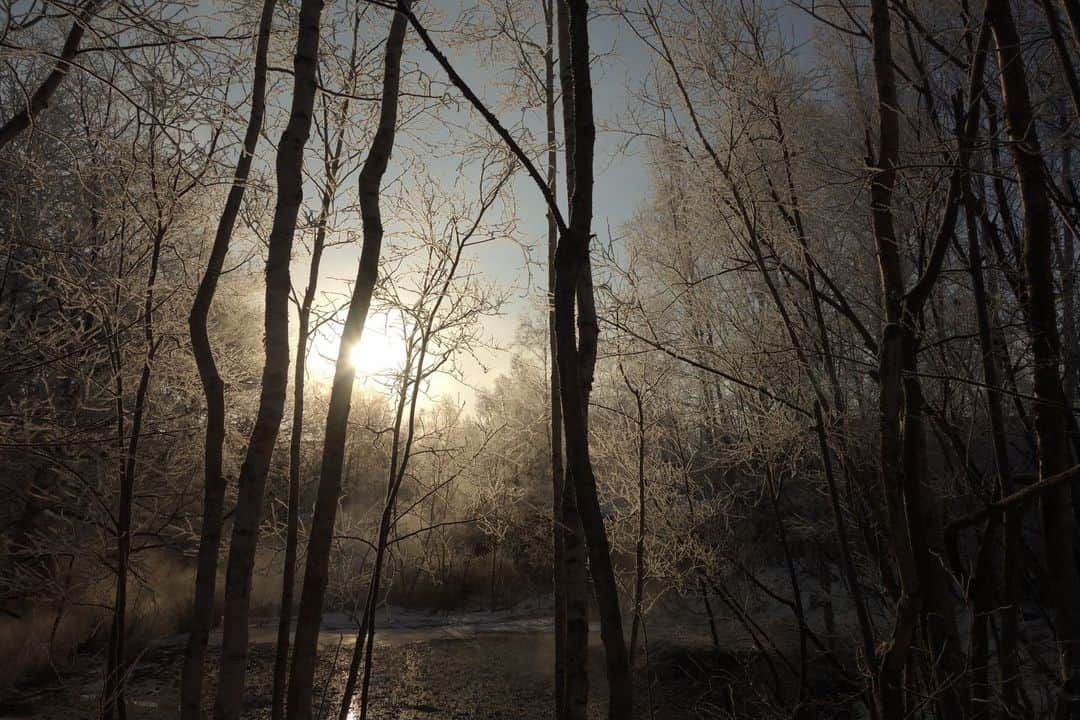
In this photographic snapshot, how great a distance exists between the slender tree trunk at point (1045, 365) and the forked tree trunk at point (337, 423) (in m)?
2.01

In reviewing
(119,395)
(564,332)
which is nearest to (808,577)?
(119,395)

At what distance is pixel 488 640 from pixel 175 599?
560cm

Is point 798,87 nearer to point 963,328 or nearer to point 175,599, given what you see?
point 963,328

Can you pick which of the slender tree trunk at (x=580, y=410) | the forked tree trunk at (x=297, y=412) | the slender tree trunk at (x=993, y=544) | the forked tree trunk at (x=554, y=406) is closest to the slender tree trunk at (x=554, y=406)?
the forked tree trunk at (x=554, y=406)

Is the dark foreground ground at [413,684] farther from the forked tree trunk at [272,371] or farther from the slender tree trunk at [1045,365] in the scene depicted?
the slender tree trunk at [1045,365]

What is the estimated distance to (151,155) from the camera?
12.2 feet

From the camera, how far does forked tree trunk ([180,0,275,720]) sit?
2.63m

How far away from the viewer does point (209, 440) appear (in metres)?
2.83

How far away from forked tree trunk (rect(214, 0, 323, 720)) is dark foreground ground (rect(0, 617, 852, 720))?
16.2ft

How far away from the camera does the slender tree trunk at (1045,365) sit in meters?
1.61

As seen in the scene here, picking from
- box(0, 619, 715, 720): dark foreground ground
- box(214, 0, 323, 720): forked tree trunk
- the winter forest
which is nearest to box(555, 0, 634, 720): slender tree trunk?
the winter forest

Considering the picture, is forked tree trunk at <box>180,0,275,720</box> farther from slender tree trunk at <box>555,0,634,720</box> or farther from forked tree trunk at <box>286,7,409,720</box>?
slender tree trunk at <box>555,0,634,720</box>

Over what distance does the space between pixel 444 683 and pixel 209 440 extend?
779cm

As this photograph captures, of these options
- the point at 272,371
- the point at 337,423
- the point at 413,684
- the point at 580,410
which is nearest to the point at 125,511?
the point at 272,371
